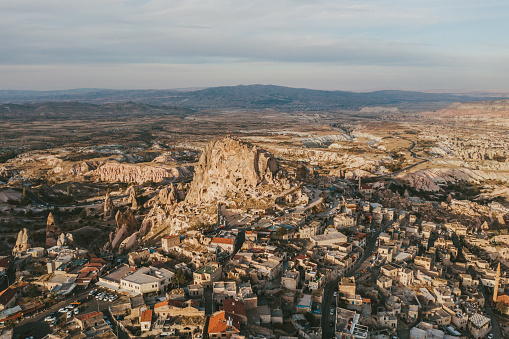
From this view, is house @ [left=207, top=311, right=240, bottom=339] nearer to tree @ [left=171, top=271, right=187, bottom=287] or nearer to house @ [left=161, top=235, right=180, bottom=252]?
tree @ [left=171, top=271, right=187, bottom=287]

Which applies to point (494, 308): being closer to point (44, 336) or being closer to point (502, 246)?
point (502, 246)

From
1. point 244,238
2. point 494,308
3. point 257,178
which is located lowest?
point 494,308

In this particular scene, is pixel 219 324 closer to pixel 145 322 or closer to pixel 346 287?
pixel 145 322

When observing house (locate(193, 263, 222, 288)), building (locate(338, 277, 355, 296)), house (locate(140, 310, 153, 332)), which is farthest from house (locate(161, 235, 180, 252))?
building (locate(338, 277, 355, 296))

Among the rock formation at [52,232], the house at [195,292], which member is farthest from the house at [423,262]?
the rock formation at [52,232]

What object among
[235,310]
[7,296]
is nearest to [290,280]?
[235,310]

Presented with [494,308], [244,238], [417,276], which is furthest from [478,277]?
[244,238]

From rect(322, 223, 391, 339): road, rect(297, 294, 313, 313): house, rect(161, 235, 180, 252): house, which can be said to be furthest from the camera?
rect(161, 235, 180, 252): house

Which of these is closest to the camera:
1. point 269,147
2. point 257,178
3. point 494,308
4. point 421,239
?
point 494,308

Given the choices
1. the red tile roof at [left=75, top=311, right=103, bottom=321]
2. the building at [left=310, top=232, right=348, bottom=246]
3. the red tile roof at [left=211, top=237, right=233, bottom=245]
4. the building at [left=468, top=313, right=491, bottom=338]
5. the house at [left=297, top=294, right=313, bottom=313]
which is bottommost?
the building at [left=468, top=313, right=491, bottom=338]
